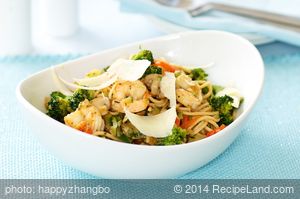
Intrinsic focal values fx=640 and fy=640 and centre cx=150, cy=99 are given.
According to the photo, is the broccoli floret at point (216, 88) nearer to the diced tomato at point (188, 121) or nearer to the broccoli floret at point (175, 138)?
the diced tomato at point (188, 121)

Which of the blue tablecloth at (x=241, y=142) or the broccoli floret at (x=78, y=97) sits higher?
the broccoli floret at (x=78, y=97)

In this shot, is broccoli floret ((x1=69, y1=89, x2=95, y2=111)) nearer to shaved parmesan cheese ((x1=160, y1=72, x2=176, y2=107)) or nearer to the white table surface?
shaved parmesan cheese ((x1=160, y1=72, x2=176, y2=107))

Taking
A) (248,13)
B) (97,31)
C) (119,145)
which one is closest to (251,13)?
(248,13)

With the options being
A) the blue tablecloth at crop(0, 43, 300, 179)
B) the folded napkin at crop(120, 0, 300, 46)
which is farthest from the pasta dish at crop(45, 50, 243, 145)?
the folded napkin at crop(120, 0, 300, 46)

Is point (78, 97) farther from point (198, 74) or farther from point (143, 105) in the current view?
point (198, 74)

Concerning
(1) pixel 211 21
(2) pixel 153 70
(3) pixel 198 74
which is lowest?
(1) pixel 211 21

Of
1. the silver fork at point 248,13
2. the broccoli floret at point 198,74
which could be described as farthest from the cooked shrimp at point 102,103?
the silver fork at point 248,13
